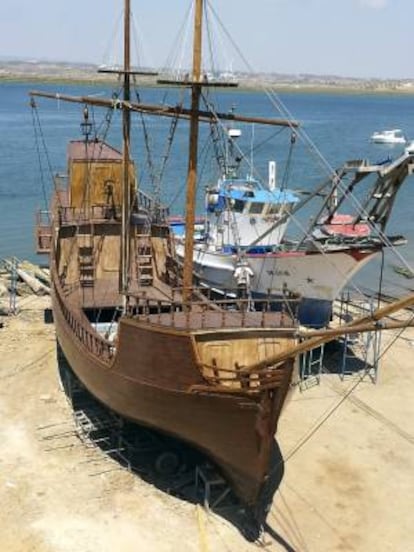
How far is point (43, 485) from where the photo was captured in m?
16.5

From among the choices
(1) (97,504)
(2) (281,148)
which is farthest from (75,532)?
(2) (281,148)

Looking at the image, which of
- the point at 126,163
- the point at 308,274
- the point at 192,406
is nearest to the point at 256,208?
the point at 308,274

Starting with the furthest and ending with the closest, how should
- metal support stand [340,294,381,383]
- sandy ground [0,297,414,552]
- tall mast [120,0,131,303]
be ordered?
metal support stand [340,294,381,383]
tall mast [120,0,131,303]
sandy ground [0,297,414,552]

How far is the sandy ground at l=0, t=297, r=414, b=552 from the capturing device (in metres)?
15.0

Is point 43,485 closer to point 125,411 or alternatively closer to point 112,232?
point 125,411

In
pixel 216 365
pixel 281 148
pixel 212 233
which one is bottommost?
pixel 281 148

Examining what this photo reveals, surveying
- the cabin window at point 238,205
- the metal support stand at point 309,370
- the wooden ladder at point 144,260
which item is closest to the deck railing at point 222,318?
the wooden ladder at point 144,260

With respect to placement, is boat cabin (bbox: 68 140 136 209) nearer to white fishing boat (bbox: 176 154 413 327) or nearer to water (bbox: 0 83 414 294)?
water (bbox: 0 83 414 294)

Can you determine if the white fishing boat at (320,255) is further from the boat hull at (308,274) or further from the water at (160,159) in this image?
the water at (160,159)

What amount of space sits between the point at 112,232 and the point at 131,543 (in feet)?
38.4

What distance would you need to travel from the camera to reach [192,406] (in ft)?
49.3

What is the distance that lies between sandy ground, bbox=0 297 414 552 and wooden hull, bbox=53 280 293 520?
108 centimetres

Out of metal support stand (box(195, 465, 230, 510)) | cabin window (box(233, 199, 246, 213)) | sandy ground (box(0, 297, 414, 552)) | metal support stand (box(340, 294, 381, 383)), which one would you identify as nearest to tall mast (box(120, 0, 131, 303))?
sandy ground (box(0, 297, 414, 552))

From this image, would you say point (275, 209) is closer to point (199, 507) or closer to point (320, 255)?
point (320, 255)
